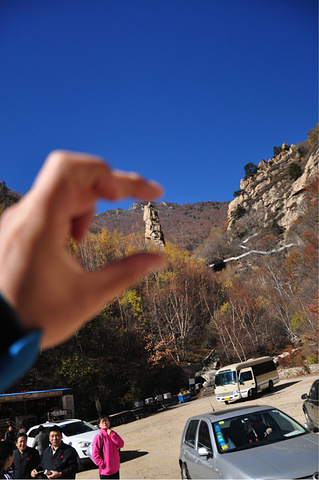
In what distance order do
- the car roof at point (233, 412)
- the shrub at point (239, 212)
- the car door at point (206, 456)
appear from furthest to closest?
the shrub at point (239, 212), the car roof at point (233, 412), the car door at point (206, 456)

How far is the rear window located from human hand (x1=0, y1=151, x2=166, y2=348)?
687cm

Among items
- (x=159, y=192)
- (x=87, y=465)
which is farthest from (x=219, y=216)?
(x=159, y=192)

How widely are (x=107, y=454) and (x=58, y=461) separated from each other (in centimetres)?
88

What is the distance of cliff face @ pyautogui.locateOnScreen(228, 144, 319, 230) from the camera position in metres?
57.2

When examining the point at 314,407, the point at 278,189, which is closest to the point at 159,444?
the point at 314,407

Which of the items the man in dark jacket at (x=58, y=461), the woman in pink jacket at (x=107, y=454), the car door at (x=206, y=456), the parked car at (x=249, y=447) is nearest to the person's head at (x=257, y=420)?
the parked car at (x=249, y=447)

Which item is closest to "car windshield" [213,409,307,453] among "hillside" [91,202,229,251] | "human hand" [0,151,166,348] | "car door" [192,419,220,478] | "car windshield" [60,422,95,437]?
"car door" [192,419,220,478]

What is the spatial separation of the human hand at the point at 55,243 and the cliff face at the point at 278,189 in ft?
179

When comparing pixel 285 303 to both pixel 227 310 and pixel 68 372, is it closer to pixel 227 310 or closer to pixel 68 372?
pixel 227 310

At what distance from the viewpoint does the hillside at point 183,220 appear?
358 feet

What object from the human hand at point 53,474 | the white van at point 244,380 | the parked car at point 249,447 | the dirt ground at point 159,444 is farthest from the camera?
the white van at point 244,380

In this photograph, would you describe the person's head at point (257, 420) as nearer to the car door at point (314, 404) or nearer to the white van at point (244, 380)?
the car door at point (314, 404)

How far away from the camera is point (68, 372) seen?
2244 cm

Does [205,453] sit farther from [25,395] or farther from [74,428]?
[25,395]
